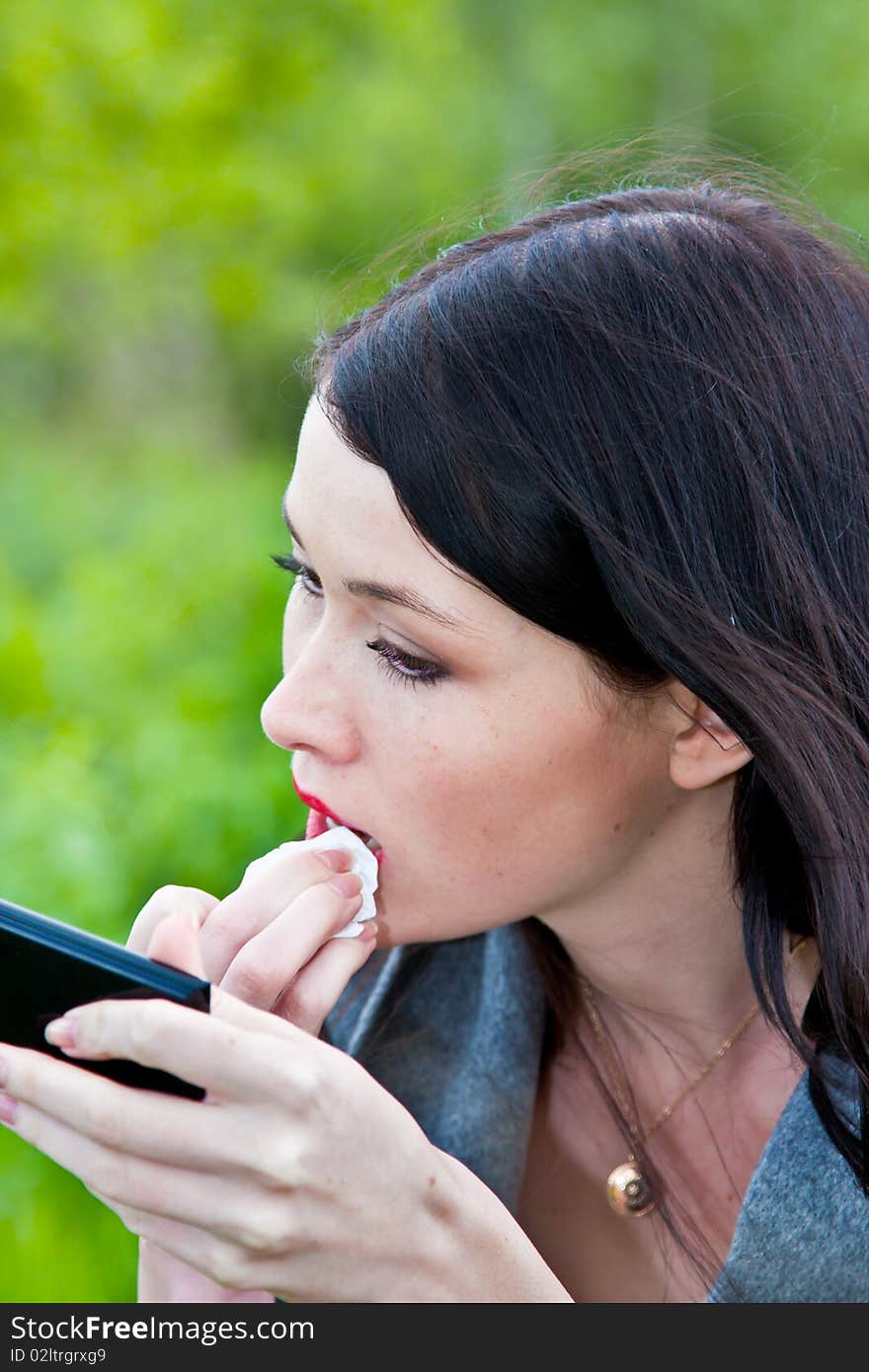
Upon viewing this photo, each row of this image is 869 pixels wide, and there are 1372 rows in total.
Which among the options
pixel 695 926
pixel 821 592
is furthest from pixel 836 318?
pixel 695 926

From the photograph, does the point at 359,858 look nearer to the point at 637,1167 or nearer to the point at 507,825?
the point at 507,825

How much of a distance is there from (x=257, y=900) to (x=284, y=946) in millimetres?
101

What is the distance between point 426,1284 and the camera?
1.63 m

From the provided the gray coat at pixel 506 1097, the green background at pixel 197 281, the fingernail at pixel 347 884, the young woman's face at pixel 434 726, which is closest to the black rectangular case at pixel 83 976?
the fingernail at pixel 347 884

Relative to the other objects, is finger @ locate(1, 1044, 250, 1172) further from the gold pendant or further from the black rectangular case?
the gold pendant

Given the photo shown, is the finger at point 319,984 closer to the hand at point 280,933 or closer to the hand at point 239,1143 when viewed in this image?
the hand at point 280,933

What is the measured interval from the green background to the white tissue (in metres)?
1.05

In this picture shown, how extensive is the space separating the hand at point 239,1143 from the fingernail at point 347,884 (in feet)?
1.37

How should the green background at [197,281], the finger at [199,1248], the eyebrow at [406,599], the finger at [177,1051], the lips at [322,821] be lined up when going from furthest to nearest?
the green background at [197,281]
the lips at [322,821]
the eyebrow at [406,599]
the finger at [199,1248]
the finger at [177,1051]

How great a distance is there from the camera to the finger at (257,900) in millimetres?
1839

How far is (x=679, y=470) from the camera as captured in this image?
1867 mm

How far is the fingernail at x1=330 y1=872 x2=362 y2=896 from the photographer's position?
190 cm

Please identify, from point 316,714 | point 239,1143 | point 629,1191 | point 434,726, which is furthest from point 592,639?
point 629,1191

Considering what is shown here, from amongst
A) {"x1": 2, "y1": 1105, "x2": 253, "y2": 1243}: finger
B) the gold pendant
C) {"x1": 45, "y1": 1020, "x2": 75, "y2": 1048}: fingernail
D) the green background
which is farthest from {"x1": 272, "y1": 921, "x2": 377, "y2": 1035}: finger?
the green background
